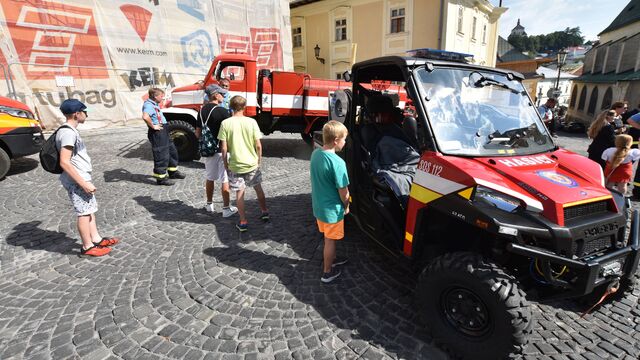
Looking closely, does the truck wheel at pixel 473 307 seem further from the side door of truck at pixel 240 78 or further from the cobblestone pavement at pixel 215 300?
the side door of truck at pixel 240 78

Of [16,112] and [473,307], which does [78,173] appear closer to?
[473,307]

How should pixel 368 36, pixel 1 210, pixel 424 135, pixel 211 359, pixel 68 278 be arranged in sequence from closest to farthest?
pixel 211 359, pixel 424 135, pixel 68 278, pixel 1 210, pixel 368 36

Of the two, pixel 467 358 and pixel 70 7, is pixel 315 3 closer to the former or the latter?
pixel 70 7

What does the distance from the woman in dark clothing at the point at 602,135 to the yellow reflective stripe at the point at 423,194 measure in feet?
15.3

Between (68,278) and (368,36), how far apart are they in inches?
875

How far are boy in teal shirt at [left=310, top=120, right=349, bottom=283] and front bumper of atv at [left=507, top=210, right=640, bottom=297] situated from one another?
1.39 metres

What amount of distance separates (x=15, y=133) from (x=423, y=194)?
787cm

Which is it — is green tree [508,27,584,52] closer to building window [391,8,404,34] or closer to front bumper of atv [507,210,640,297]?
building window [391,8,404,34]

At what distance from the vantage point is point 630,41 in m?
20.2

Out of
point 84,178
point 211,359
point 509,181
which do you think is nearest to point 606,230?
point 509,181

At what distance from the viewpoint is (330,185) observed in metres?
2.88

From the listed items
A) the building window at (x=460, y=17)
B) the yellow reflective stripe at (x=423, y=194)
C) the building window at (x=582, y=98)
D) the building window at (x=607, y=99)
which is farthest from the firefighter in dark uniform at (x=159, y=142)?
the building window at (x=582, y=98)

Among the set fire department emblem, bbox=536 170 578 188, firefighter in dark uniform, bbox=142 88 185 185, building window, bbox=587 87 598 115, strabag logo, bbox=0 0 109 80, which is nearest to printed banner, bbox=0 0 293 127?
strabag logo, bbox=0 0 109 80

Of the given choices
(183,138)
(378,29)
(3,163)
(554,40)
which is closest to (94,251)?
(183,138)
